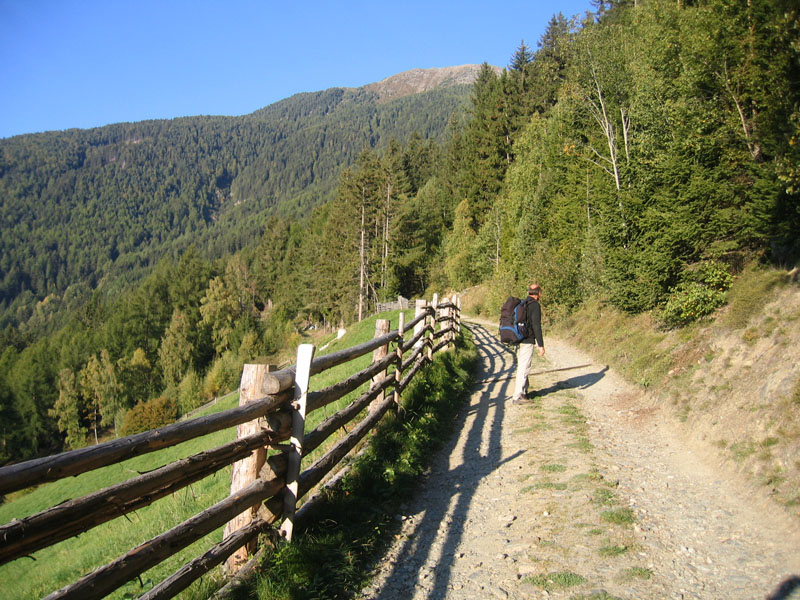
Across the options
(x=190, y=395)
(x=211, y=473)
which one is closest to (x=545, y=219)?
(x=211, y=473)

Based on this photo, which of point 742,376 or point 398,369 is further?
point 398,369

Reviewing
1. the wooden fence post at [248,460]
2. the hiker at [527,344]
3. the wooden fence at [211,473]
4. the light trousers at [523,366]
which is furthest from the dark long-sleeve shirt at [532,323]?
the wooden fence post at [248,460]

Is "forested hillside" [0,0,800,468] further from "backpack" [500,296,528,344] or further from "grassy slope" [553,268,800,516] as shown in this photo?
"backpack" [500,296,528,344]

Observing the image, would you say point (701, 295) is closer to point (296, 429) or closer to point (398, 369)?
point (398, 369)

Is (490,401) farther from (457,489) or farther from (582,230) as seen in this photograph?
(582,230)

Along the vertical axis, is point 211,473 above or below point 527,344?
above

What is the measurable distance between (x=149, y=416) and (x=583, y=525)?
54872 mm

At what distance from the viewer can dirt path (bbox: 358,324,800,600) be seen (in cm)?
415

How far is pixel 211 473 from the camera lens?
3.78 meters

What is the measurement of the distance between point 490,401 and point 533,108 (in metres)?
43.6

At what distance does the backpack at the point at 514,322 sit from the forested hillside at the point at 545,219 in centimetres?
464

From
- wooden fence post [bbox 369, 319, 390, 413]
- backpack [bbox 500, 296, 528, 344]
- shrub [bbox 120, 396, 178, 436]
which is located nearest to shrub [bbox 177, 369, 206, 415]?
shrub [bbox 120, 396, 178, 436]

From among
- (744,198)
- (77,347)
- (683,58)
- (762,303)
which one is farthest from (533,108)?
(77,347)

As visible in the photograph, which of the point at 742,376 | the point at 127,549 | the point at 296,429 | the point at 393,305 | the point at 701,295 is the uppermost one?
the point at 701,295
